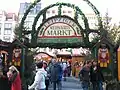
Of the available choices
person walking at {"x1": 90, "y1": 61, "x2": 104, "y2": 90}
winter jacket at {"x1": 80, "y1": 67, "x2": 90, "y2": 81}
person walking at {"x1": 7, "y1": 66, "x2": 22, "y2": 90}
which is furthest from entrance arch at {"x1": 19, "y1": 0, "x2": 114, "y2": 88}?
person walking at {"x1": 7, "y1": 66, "x2": 22, "y2": 90}

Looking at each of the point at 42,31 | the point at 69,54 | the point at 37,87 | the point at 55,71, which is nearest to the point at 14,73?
the point at 37,87

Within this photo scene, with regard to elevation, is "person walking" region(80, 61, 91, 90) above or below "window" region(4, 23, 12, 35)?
below

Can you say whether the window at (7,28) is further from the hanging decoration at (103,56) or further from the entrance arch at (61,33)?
the hanging decoration at (103,56)

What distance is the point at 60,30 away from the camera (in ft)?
66.2

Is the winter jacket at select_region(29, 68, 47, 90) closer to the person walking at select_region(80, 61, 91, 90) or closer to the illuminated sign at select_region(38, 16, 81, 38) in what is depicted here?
the person walking at select_region(80, 61, 91, 90)

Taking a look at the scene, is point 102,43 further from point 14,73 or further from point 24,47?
point 14,73

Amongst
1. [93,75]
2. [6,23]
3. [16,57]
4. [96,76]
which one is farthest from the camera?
[6,23]

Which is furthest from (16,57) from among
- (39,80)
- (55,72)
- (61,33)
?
(39,80)

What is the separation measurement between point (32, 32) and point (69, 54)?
24.7 m

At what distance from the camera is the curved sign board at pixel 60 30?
20.3 meters

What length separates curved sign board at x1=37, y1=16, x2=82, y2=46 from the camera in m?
20.3

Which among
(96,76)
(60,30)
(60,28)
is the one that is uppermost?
(60,28)

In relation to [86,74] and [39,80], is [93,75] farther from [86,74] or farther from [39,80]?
[39,80]

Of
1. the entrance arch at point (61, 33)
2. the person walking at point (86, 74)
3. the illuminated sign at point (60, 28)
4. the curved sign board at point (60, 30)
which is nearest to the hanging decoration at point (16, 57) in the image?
the entrance arch at point (61, 33)
